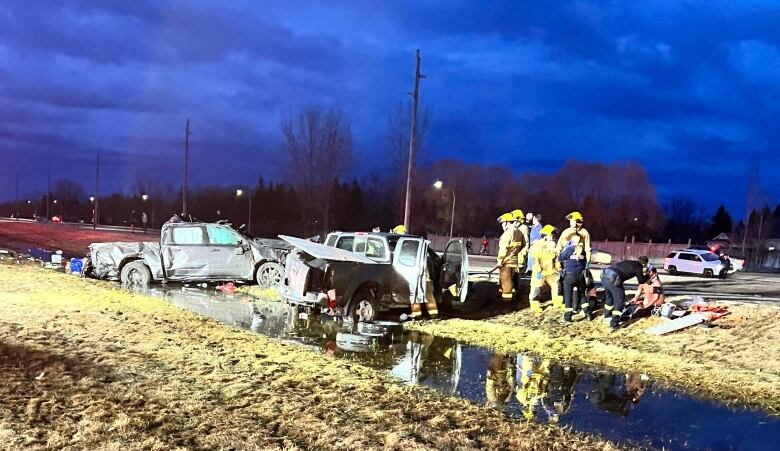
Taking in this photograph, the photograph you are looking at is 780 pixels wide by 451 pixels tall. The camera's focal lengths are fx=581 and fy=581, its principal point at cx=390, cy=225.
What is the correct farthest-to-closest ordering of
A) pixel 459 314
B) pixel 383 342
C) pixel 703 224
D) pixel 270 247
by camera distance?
pixel 703 224 < pixel 270 247 < pixel 459 314 < pixel 383 342

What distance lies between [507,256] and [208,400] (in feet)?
25.3

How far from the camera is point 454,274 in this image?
38.9 ft

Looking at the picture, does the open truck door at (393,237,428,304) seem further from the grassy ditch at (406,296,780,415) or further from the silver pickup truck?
the grassy ditch at (406,296,780,415)

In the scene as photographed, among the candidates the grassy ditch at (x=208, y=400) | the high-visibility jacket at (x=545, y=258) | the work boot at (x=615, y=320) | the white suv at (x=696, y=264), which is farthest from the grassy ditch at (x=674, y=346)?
the white suv at (x=696, y=264)

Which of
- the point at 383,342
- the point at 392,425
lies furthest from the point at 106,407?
the point at 383,342

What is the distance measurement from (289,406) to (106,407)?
1.55 metres

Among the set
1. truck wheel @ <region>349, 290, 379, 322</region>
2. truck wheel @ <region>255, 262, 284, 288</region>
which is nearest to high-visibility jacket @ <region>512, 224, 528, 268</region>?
truck wheel @ <region>349, 290, 379, 322</region>

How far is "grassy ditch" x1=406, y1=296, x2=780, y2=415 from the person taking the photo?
286 inches

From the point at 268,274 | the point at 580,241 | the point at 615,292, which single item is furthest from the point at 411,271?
the point at 268,274

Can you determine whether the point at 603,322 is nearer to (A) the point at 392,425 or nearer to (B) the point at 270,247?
(A) the point at 392,425

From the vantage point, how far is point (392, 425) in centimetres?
499

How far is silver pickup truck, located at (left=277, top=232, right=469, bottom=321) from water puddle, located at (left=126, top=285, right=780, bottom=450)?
560 millimetres

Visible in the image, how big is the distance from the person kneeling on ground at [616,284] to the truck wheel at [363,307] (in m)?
4.06

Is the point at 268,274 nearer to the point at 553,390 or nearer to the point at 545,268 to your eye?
the point at 545,268
